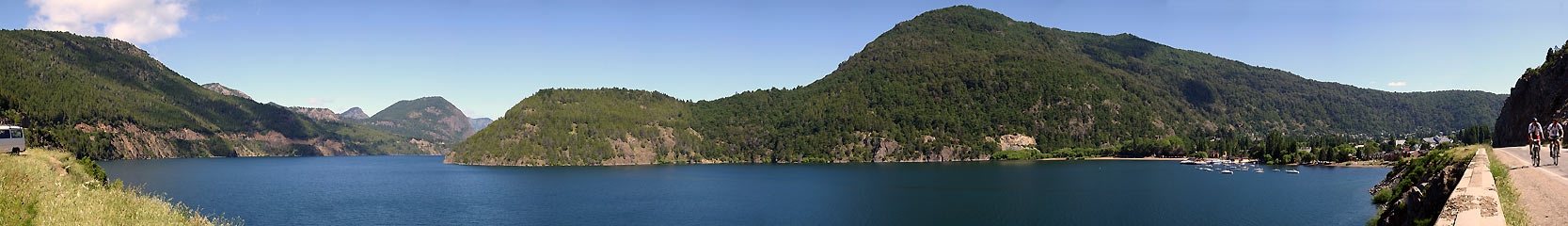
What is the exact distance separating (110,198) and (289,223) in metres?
75.6

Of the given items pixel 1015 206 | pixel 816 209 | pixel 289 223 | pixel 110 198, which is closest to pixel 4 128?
pixel 110 198

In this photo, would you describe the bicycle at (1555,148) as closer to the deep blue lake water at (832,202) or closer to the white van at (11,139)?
the deep blue lake water at (832,202)

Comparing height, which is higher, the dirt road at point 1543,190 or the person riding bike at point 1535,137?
the person riding bike at point 1535,137

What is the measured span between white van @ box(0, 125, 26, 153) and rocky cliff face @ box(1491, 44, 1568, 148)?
110 m

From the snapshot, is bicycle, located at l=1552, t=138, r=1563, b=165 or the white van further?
the white van

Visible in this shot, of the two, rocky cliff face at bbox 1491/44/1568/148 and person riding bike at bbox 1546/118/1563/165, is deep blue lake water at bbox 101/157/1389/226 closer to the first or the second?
rocky cliff face at bbox 1491/44/1568/148

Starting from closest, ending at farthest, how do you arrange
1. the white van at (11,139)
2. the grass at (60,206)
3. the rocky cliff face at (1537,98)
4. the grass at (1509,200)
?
the grass at (1509,200), the grass at (60,206), the white van at (11,139), the rocky cliff face at (1537,98)

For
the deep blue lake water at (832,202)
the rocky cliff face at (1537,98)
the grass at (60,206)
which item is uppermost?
the rocky cliff face at (1537,98)

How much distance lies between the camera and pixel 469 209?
127 metres

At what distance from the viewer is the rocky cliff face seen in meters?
77.1

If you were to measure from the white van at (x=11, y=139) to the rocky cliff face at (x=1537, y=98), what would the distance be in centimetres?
10963

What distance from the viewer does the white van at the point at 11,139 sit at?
5425cm

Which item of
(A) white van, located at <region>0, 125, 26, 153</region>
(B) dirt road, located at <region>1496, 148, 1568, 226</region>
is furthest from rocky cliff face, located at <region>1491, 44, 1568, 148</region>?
(A) white van, located at <region>0, 125, 26, 153</region>

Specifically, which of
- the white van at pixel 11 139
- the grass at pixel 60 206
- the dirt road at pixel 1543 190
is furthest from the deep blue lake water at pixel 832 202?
the grass at pixel 60 206
